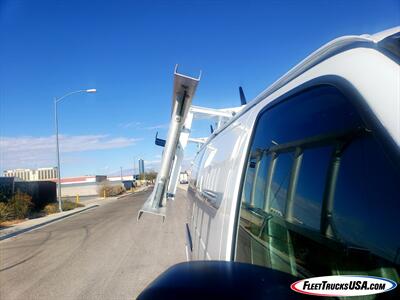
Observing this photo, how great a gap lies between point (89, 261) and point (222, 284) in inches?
368

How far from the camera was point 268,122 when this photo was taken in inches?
91.6

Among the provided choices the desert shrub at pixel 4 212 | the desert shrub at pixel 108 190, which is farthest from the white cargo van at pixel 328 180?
the desert shrub at pixel 108 190

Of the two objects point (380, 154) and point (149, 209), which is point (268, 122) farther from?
point (149, 209)

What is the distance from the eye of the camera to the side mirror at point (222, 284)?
1318 mm

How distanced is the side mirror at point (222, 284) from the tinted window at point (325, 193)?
0.19m

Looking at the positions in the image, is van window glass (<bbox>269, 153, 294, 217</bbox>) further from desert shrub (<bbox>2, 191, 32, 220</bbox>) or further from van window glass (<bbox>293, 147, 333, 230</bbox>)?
desert shrub (<bbox>2, 191, 32, 220</bbox>)

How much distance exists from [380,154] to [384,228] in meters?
0.19

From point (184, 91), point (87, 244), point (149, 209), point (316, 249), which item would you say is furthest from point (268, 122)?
point (87, 244)

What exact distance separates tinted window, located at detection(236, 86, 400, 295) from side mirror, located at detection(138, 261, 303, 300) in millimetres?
192

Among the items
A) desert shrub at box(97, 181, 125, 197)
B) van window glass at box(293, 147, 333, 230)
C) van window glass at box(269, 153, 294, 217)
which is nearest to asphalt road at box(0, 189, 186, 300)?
van window glass at box(269, 153, 294, 217)

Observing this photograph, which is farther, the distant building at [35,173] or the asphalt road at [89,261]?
the distant building at [35,173]

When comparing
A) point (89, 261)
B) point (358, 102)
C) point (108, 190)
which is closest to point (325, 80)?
point (358, 102)

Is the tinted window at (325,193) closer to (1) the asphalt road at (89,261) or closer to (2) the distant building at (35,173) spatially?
(1) the asphalt road at (89,261)

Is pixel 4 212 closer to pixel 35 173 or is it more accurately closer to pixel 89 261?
pixel 89 261
